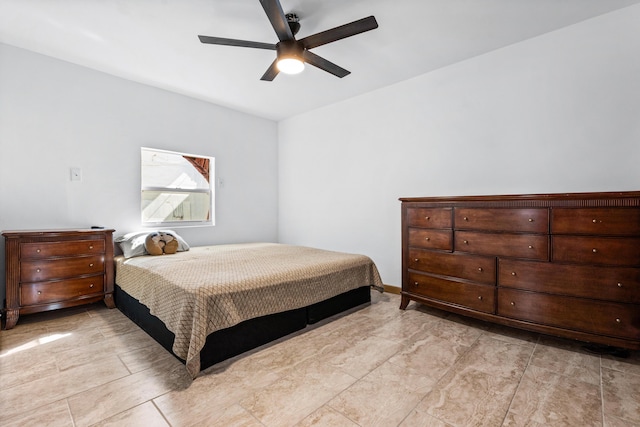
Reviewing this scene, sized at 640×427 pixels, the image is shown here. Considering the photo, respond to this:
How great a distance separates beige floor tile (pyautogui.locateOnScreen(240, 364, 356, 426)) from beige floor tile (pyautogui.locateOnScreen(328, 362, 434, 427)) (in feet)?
0.26

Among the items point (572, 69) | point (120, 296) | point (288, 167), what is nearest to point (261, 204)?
point (288, 167)

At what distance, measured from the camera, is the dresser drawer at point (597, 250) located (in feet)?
6.12

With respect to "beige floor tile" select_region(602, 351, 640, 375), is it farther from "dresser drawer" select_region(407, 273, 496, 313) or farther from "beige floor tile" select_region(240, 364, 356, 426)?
"beige floor tile" select_region(240, 364, 356, 426)

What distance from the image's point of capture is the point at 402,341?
2.27m

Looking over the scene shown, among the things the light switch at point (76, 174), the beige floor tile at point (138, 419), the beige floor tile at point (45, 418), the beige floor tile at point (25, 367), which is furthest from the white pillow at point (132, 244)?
the beige floor tile at point (138, 419)

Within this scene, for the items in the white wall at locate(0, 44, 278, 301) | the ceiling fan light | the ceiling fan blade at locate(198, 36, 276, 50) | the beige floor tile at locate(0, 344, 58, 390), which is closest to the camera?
the beige floor tile at locate(0, 344, 58, 390)

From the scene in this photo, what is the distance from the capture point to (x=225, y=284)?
1.98m

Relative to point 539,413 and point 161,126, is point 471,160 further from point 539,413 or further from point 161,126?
point 161,126

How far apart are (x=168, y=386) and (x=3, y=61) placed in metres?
3.33

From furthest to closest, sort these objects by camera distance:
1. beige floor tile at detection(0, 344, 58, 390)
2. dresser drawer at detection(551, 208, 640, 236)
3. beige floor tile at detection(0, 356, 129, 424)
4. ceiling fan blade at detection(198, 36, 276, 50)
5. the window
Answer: the window → ceiling fan blade at detection(198, 36, 276, 50) → dresser drawer at detection(551, 208, 640, 236) → beige floor tile at detection(0, 344, 58, 390) → beige floor tile at detection(0, 356, 129, 424)

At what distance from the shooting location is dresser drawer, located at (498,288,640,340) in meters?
1.88

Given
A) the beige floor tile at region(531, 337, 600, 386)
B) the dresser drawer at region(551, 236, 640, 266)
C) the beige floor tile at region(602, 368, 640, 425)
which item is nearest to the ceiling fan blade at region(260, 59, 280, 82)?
the dresser drawer at region(551, 236, 640, 266)

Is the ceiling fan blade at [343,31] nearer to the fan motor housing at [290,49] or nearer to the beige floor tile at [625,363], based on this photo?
the fan motor housing at [290,49]

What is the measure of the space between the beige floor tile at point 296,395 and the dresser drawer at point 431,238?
1.44m
